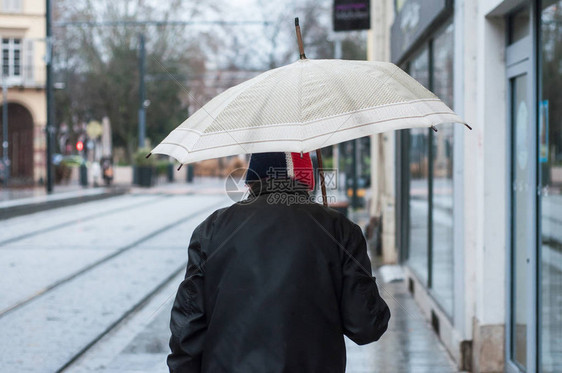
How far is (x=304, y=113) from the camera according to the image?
7.91ft

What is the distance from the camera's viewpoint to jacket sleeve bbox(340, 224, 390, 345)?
2.41 metres

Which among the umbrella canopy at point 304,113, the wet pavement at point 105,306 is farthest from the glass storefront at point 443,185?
the umbrella canopy at point 304,113

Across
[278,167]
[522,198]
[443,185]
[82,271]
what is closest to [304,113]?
[278,167]

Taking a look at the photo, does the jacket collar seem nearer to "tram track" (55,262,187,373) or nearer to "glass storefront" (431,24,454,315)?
"tram track" (55,262,187,373)

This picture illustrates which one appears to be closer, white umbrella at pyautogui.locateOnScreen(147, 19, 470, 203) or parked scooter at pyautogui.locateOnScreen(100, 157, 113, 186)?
white umbrella at pyautogui.locateOnScreen(147, 19, 470, 203)

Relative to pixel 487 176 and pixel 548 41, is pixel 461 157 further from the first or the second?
pixel 548 41

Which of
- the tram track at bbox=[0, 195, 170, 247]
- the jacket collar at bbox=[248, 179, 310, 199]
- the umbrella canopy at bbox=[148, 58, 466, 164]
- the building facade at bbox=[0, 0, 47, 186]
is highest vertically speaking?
the building facade at bbox=[0, 0, 47, 186]

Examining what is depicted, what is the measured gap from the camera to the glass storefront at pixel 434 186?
668 centimetres

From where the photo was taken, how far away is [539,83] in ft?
14.5

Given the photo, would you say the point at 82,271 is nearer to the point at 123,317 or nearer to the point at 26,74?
the point at 123,317

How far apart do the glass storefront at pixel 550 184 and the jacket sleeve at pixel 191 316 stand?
228cm

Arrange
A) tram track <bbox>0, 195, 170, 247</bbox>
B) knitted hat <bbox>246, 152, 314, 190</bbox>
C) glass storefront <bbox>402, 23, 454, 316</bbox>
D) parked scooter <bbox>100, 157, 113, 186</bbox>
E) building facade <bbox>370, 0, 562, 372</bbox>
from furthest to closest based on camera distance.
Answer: parked scooter <bbox>100, 157, 113, 186</bbox> < tram track <bbox>0, 195, 170, 247</bbox> < glass storefront <bbox>402, 23, 454, 316</bbox> < building facade <bbox>370, 0, 562, 372</bbox> < knitted hat <bbox>246, 152, 314, 190</bbox>

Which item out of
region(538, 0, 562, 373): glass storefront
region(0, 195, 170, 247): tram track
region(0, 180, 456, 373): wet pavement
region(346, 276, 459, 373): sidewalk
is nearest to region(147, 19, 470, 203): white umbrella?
region(0, 180, 456, 373): wet pavement

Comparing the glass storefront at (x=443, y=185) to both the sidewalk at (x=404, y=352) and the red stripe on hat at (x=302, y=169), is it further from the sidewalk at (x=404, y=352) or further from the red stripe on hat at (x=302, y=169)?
the red stripe on hat at (x=302, y=169)
